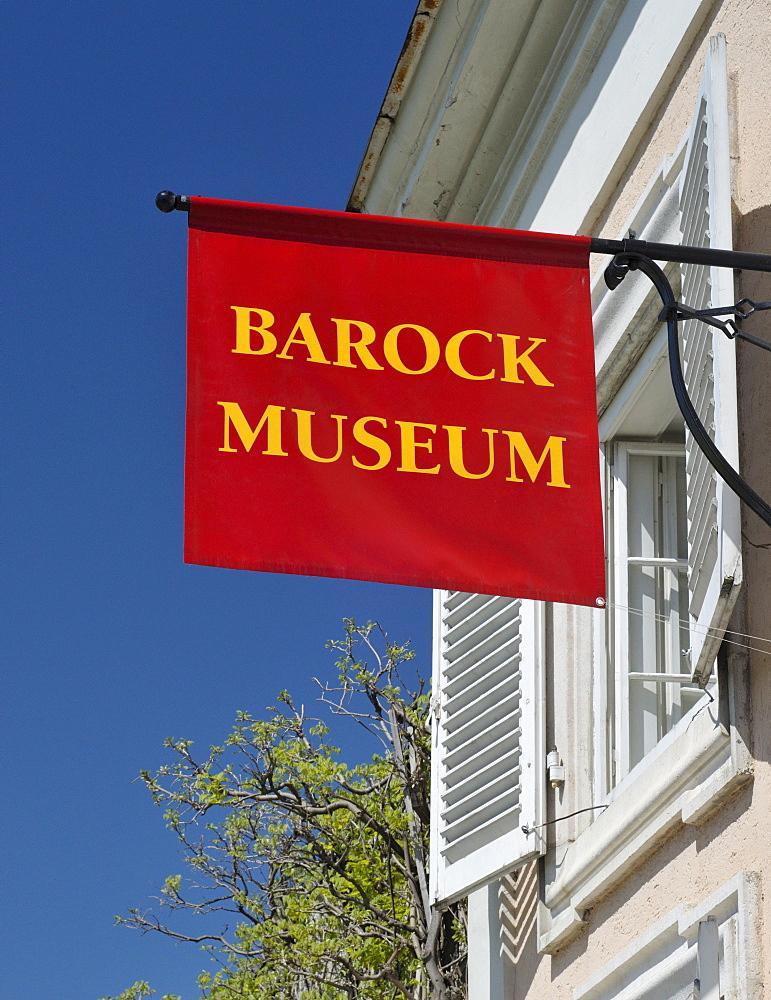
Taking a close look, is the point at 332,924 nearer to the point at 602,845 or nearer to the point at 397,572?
the point at 602,845

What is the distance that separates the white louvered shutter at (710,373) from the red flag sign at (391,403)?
0.31m

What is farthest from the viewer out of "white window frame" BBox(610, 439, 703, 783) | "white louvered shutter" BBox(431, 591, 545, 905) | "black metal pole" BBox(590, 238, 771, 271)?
"white louvered shutter" BBox(431, 591, 545, 905)

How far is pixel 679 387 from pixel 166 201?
135 centimetres

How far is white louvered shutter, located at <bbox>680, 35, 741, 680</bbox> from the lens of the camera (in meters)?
3.45

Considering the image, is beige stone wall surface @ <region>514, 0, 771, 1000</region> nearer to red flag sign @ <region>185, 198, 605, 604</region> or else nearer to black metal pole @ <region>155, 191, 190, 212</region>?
red flag sign @ <region>185, 198, 605, 604</region>

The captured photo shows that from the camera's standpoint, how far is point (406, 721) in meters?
11.6

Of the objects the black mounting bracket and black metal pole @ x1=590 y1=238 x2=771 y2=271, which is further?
black metal pole @ x1=590 y1=238 x2=771 y2=271

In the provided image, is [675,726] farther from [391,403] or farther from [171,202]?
[171,202]

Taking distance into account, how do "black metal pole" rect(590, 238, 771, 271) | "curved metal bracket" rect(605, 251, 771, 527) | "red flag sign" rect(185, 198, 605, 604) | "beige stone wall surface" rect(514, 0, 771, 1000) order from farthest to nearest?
"beige stone wall surface" rect(514, 0, 771, 1000)
"red flag sign" rect(185, 198, 605, 604)
"black metal pole" rect(590, 238, 771, 271)
"curved metal bracket" rect(605, 251, 771, 527)

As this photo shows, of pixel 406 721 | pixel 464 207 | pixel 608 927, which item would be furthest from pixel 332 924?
pixel 608 927

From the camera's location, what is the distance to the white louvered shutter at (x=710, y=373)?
345 cm

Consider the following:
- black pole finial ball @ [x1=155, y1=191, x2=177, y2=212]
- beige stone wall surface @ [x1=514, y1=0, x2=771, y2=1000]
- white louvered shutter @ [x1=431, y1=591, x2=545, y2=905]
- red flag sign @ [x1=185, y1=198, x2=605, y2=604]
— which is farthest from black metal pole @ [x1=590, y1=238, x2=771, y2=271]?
white louvered shutter @ [x1=431, y1=591, x2=545, y2=905]

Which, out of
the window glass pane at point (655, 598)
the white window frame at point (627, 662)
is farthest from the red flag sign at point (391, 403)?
the white window frame at point (627, 662)

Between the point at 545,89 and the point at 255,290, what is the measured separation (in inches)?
117
